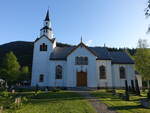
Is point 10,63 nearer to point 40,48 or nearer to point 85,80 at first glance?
point 40,48

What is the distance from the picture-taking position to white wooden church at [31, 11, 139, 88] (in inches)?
1431

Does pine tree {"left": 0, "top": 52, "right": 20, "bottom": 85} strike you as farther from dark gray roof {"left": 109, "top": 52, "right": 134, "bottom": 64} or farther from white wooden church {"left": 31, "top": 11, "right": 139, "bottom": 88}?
dark gray roof {"left": 109, "top": 52, "right": 134, "bottom": 64}

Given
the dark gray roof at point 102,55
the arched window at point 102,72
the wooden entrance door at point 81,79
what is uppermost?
the dark gray roof at point 102,55

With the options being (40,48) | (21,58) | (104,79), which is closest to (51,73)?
(40,48)

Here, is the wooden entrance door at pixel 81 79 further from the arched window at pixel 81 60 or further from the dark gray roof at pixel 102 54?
the dark gray roof at pixel 102 54

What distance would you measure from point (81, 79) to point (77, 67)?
266 centimetres

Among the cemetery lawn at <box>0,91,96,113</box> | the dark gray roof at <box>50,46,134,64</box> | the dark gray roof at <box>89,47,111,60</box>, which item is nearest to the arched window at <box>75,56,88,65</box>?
the dark gray roof at <box>50,46,134,64</box>

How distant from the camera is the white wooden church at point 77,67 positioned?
119ft

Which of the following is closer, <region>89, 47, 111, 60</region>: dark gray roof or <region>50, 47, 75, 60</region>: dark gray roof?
<region>50, 47, 75, 60</region>: dark gray roof

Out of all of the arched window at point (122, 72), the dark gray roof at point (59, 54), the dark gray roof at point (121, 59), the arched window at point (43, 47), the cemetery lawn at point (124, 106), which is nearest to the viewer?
the cemetery lawn at point (124, 106)

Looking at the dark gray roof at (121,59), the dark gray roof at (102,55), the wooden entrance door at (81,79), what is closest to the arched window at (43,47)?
the dark gray roof at (102,55)

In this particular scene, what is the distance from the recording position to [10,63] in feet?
160

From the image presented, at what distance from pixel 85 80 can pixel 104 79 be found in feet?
14.5

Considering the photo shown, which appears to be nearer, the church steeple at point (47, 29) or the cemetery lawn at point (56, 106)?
the cemetery lawn at point (56, 106)
